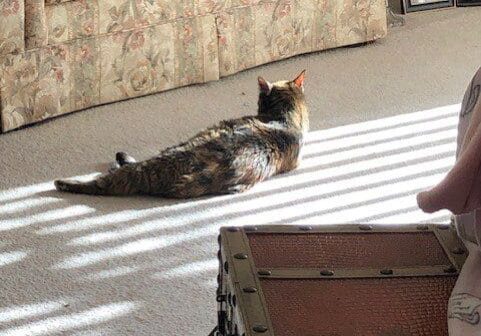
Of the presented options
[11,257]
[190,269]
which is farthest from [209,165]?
[11,257]

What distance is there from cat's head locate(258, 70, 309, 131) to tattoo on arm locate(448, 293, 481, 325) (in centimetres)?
151

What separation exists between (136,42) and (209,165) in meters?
0.78

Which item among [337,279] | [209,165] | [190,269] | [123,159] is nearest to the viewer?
[337,279]

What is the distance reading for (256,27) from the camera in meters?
3.43

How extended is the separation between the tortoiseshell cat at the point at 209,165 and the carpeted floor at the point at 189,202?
0.11ft

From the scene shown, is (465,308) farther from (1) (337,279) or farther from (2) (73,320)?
(2) (73,320)

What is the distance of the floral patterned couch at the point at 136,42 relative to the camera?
2893 mm

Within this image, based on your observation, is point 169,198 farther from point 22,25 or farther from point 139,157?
point 22,25

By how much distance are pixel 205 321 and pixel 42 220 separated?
589 millimetres

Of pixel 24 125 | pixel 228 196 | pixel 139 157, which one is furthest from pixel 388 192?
pixel 24 125

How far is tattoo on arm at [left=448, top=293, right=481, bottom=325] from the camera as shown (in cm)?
119

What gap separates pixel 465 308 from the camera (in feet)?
3.99

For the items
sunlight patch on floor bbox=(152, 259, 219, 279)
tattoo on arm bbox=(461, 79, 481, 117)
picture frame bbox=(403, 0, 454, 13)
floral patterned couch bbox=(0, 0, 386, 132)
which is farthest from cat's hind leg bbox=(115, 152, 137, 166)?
picture frame bbox=(403, 0, 454, 13)

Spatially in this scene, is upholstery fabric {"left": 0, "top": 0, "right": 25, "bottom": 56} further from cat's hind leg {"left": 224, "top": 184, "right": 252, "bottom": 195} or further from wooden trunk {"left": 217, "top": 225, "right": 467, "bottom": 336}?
wooden trunk {"left": 217, "top": 225, "right": 467, "bottom": 336}
